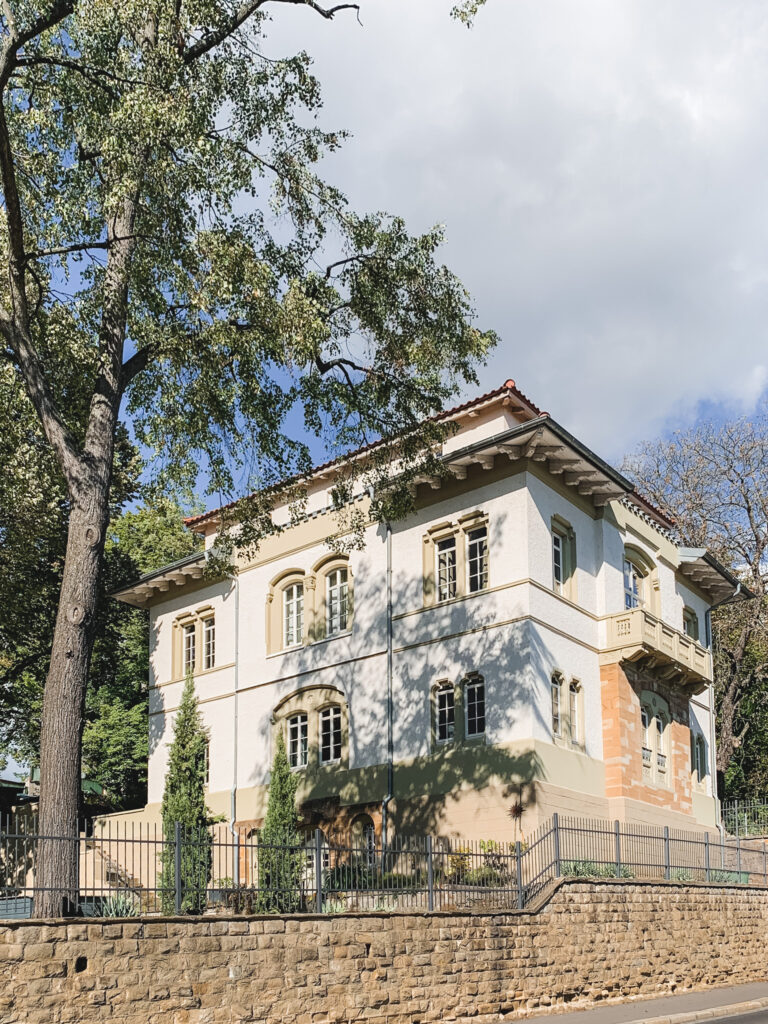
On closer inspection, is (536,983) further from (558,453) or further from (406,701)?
(558,453)

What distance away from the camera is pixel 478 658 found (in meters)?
25.9

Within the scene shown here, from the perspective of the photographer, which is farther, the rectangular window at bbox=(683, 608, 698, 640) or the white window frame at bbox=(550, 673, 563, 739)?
the rectangular window at bbox=(683, 608, 698, 640)

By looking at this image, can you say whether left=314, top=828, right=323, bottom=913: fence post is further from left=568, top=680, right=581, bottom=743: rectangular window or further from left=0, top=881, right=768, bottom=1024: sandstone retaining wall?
left=568, top=680, right=581, bottom=743: rectangular window

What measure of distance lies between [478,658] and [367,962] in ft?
35.0

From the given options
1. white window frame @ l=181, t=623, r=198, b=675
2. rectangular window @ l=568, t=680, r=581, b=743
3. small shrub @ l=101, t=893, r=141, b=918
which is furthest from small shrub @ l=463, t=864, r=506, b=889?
white window frame @ l=181, t=623, r=198, b=675

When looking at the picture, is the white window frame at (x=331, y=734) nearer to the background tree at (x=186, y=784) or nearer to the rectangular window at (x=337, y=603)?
the rectangular window at (x=337, y=603)

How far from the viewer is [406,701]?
27219mm

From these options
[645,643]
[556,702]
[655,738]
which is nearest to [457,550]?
[556,702]

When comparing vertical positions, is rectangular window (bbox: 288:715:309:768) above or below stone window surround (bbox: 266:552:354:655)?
below

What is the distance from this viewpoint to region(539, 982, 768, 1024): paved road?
17547mm

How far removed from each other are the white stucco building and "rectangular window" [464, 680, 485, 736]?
0.04 metres

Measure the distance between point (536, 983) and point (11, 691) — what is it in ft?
82.4

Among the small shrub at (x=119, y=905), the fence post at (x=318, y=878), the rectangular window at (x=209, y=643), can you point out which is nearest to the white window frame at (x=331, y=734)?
the rectangular window at (x=209, y=643)

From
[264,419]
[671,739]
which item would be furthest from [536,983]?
[671,739]
